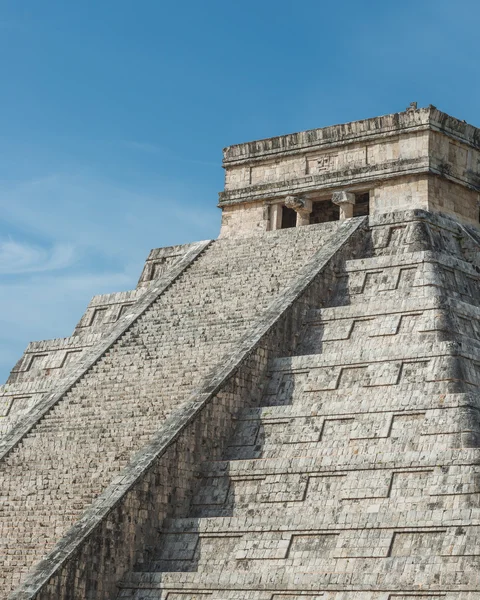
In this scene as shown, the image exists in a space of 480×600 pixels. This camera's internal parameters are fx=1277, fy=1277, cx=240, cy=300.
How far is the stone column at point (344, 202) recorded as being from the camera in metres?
21.4

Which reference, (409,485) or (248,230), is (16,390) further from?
(409,485)

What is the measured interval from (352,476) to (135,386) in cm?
414

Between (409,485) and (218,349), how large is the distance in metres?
4.47

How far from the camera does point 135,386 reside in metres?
17.6

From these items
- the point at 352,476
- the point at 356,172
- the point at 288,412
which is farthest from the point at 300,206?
the point at 352,476

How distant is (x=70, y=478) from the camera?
627 inches

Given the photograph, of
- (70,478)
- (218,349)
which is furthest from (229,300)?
(70,478)

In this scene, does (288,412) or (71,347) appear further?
(71,347)

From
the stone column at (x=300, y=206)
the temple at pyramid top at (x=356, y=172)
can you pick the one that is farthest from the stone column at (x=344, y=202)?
the stone column at (x=300, y=206)

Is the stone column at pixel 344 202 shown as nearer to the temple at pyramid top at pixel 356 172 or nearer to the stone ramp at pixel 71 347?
the temple at pyramid top at pixel 356 172

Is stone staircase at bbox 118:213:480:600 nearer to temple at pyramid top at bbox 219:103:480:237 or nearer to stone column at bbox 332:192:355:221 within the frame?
temple at pyramid top at bbox 219:103:480:237

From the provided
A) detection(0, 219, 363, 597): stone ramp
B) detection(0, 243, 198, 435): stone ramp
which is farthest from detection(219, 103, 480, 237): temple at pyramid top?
detection(0, 243, 198, 435): stone ramp

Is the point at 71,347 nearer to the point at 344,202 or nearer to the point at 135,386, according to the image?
the point at 135,386

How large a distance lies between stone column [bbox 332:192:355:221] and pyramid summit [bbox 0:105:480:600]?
0.13ft
